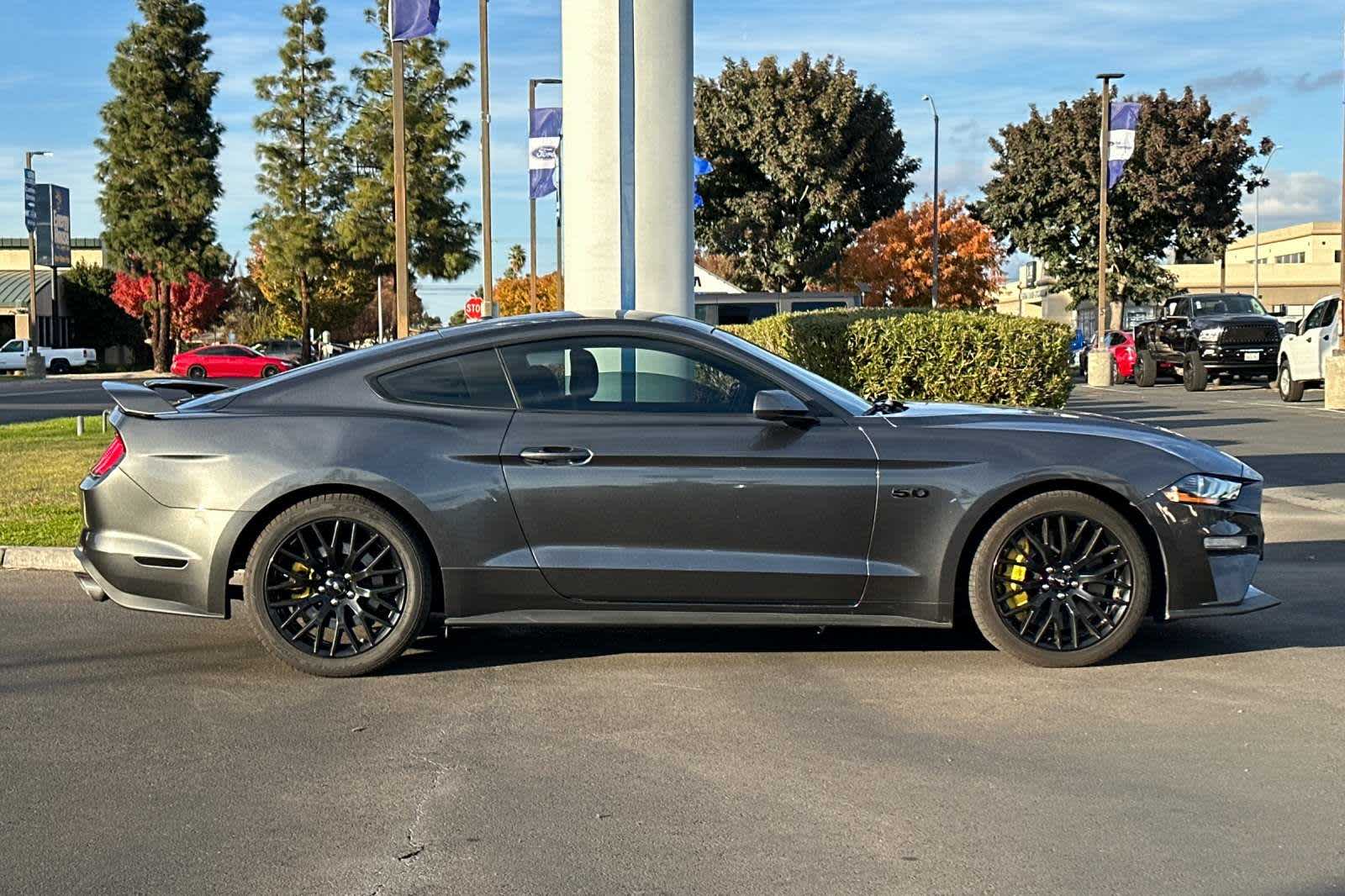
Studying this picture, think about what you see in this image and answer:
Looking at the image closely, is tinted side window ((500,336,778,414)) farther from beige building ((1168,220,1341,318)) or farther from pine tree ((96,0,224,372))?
beige building ((1168,220,1341,318))

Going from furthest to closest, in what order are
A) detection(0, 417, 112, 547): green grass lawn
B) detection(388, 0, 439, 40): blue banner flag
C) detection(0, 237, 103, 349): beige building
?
detection(0, 237, 103, 349): beige building → detection(388, 0, 439, 40): blue banner flag → detection(0, 417, 112, 547): green grass lawn

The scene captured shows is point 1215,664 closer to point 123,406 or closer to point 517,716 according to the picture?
point 517,716

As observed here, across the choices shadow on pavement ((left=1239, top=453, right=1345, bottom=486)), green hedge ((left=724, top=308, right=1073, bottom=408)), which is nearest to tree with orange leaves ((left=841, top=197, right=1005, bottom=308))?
shadow on pavement ((left=1239, top=453, right=1345, bottom=486))

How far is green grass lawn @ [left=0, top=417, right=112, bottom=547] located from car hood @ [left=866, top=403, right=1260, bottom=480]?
15.7 feet

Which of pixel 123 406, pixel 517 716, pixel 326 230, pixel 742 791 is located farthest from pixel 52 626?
pixel 326 230

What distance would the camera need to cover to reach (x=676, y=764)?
193 inches

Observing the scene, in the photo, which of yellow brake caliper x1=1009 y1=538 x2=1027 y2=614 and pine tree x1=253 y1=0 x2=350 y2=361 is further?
pine tree x1=253 y1=0 x2=350 y2=361

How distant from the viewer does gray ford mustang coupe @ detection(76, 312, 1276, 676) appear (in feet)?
19.6

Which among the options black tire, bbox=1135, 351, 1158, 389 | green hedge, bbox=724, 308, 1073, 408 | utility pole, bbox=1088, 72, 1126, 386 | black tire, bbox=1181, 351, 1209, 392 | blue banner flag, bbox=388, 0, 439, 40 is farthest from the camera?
utility pole, bbox=1088, 72, 1126, 386

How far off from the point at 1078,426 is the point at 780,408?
1.34 metres

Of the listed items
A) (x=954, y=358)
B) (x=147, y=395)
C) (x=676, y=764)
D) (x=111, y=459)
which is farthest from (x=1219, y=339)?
(x=676, y=764)

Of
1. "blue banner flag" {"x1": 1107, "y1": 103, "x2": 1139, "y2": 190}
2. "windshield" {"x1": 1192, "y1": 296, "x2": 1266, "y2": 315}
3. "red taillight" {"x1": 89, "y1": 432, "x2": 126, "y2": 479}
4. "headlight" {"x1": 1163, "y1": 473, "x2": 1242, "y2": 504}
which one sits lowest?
"headlight" {"x1": 1163, "y1": 473, "x2": 1242, "y2": 504}

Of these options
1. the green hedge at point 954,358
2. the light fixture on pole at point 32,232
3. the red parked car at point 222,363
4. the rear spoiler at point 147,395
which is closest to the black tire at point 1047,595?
the rear spoiler at point 147,395

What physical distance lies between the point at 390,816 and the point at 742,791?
1093 mm
